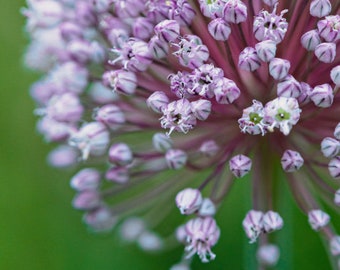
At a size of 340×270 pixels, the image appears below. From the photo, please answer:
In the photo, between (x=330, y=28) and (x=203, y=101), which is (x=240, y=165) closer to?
(x=203, y=101)

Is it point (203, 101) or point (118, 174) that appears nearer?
point (203, 101)

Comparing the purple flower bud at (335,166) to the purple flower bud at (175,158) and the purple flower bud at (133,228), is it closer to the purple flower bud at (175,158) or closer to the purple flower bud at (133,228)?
the purple flower bud at (175,158)

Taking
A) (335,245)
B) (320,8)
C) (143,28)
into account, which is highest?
(143,28)

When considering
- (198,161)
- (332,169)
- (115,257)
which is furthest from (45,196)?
(332,169)

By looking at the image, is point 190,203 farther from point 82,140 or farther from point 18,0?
point 18,0

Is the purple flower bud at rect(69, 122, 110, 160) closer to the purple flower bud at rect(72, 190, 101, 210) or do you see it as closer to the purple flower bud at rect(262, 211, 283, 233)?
the purple flower bud at rect(72, 190, 101, 210)

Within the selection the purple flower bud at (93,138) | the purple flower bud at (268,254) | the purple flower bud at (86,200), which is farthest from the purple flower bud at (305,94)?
the purple flower bud at (86,200)

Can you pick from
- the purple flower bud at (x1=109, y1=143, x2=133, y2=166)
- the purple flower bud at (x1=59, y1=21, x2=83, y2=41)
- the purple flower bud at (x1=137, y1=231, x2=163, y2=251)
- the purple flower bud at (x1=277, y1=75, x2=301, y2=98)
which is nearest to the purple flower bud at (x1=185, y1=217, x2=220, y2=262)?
the purple flower bud at (x1=109, y1=143, x2=133, y2=166)

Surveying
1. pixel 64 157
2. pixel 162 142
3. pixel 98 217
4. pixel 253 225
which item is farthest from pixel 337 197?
pixel 64 157
